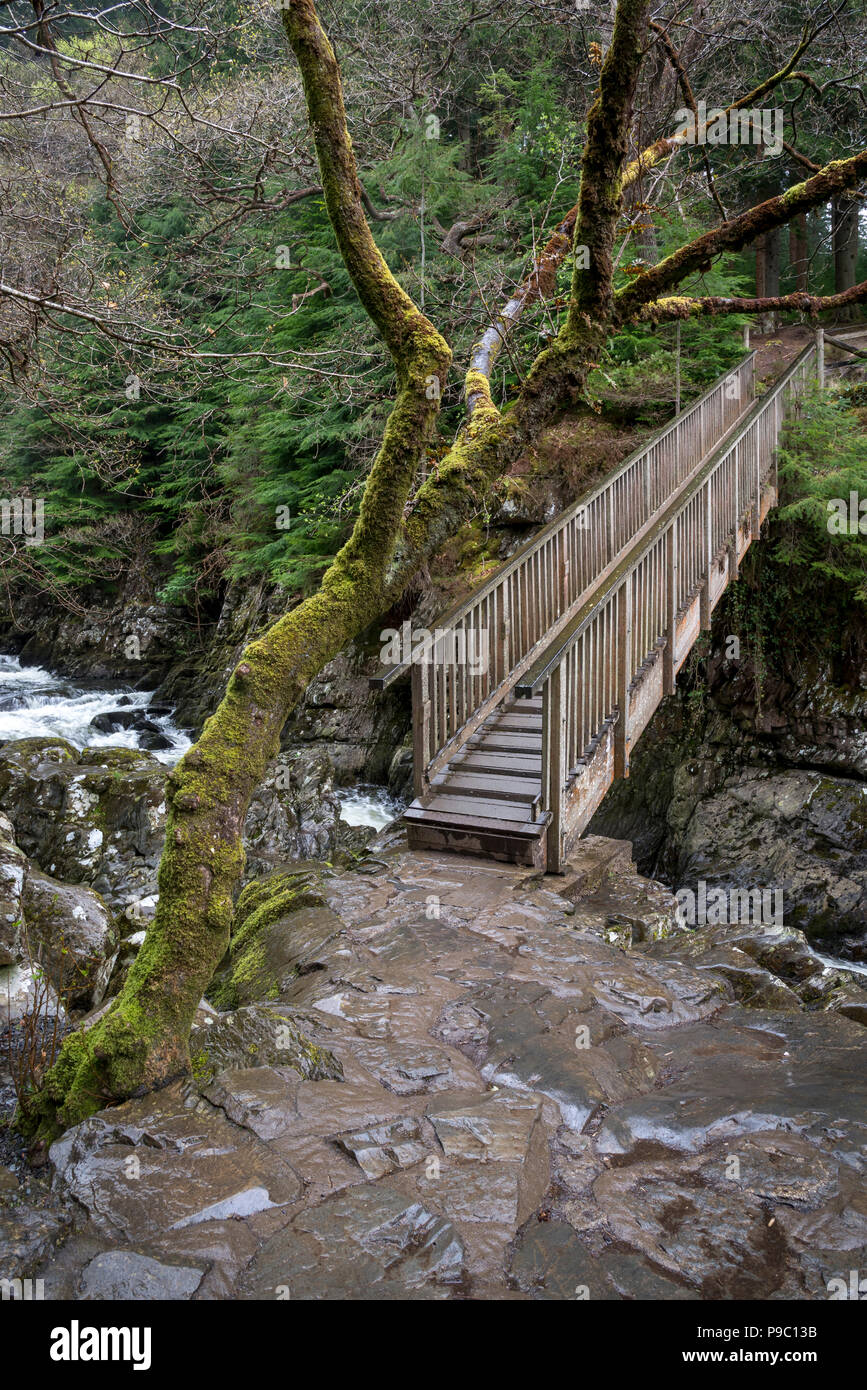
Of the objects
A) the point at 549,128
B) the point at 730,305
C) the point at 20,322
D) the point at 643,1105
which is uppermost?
the point at 549,128

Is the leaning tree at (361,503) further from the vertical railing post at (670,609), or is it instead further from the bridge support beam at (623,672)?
the vertical railing post at (670,609)

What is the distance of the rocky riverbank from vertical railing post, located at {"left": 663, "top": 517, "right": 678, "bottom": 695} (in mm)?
3496

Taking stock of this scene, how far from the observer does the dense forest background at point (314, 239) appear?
6445mm

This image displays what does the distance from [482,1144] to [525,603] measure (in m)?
5.18

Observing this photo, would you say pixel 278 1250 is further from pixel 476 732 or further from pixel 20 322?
pixel 20 322

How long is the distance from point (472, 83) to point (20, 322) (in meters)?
15.3

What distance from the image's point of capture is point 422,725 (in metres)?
6.56

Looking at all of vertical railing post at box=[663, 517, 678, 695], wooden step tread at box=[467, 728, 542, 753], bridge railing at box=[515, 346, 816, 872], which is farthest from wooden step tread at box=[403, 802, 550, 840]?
vertical railing post at box=[663, 517, 678, 695]

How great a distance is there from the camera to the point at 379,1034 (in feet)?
12.2

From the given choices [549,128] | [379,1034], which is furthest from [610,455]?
[379,1034]

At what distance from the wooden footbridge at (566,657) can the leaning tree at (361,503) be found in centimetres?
168

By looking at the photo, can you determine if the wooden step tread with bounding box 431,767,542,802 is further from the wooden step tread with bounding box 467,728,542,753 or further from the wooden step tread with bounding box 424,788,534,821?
the wooden step tread with bounding box 467,728,542,753

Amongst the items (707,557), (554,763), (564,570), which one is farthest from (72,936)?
(707,557)

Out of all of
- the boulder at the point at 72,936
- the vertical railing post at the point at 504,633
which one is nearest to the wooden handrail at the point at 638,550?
the vertical railing post at the point at 504,633
